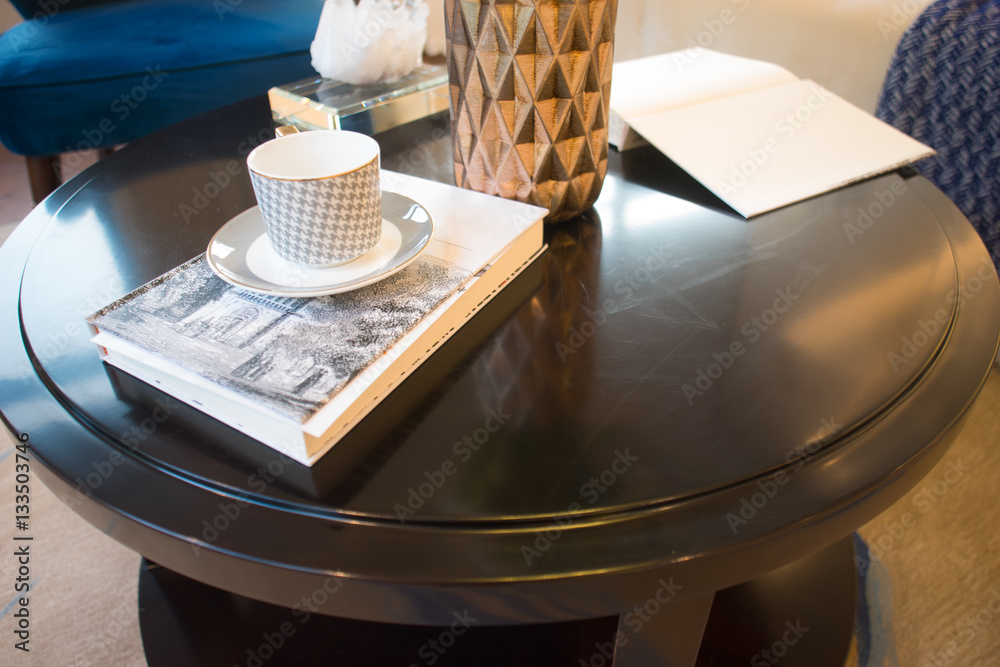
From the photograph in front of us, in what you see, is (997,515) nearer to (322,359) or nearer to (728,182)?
(728,182)

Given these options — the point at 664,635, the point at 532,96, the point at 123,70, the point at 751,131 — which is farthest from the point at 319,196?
the point at 123,70

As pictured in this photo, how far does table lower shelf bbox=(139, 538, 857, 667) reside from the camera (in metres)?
0.56

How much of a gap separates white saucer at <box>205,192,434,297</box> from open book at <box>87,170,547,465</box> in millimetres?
11

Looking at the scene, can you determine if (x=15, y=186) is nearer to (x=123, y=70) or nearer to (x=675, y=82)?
(x=123, y=70)

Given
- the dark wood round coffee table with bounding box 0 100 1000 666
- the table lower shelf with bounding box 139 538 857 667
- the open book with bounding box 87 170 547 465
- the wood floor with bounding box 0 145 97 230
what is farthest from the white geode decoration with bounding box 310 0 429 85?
the wood floor with bounding box 0 145 97 230

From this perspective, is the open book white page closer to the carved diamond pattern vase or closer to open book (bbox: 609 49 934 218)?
open book (bbox: 609 49 934 218)

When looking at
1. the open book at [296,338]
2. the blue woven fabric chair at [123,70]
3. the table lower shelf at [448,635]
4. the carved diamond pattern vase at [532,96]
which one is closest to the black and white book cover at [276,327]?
the open book at [296,338]

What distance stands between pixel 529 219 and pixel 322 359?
0.69ft

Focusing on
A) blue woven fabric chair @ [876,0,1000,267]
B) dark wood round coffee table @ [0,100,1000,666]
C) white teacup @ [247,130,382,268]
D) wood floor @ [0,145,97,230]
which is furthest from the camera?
wood floor @ [0,145,97,230]

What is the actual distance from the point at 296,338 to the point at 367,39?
0.47 m

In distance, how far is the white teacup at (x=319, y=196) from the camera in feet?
1.36

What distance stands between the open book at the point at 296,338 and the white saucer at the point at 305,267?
11 mm

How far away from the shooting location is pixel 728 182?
0.63m

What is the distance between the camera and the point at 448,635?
0.57 metres
